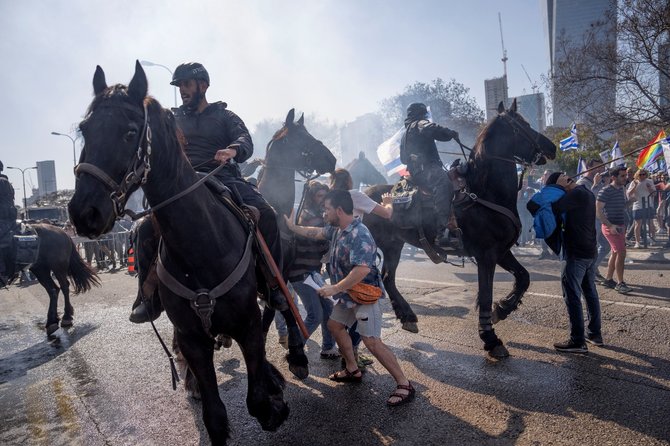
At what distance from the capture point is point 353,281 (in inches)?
153

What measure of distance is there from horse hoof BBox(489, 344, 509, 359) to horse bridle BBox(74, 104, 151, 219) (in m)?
3.95

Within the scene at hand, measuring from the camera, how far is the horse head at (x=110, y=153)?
225cm

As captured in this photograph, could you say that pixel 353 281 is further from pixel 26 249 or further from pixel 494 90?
pixel 494 90

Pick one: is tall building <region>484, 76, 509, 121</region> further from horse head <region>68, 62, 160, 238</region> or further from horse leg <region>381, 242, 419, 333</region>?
horse head <region>68, 62, 160, 238</region>

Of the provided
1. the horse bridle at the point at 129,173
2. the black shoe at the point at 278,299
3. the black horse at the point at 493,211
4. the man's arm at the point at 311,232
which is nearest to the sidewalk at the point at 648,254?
the black horse at the point at 493,211

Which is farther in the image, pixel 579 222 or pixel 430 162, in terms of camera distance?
pixel 430 162

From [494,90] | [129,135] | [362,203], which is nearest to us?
[129,135]

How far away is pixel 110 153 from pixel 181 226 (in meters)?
0.67

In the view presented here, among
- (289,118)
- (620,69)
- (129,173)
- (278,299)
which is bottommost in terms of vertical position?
(278,299)

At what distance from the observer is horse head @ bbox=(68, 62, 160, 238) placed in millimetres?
2248

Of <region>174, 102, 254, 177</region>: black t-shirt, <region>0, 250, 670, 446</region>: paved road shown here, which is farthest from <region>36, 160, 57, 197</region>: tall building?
<region>174, 102, 254, 177</region>: black t-shirt

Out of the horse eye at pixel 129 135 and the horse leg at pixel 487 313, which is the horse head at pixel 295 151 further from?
the horse eye at pixel 129 135

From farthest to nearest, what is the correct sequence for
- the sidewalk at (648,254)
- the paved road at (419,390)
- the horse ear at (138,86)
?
the sidewalk at (648,254)
the paved road at (419,390)
the horse ear at (138,86)

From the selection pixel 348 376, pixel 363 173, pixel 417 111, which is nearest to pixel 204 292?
pixel 348 376
